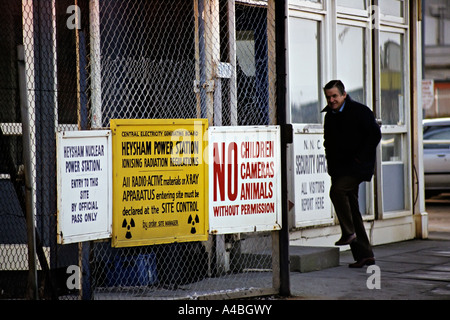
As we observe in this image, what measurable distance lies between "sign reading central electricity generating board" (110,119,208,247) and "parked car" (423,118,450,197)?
11.4m

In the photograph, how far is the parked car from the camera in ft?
56.4

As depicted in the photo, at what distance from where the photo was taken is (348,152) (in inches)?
341

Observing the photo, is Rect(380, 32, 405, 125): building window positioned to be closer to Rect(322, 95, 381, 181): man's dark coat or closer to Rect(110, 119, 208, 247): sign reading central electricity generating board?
Rect(322, 95, 381, 181): man's dark coat

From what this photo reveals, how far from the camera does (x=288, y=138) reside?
7.09 metres

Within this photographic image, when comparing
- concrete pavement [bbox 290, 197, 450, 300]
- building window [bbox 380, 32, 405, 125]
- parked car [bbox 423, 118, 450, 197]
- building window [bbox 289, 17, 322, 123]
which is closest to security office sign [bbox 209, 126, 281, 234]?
concrete pavement [bbox 290, 197, 450, 300]

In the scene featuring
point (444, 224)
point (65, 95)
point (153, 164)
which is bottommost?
point (444, 224)

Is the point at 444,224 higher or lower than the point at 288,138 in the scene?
lower

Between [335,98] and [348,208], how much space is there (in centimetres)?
115

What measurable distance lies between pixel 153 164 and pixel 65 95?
1.84m

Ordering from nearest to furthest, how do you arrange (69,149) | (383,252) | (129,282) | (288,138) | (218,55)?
1. (69,149)
2. (288,138)
3. (129,282)
4. (218,55)
5. (383,252)

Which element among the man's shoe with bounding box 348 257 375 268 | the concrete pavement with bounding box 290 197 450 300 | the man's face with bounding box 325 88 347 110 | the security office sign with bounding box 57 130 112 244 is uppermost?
the man's face with bounding box 325 88 347 110

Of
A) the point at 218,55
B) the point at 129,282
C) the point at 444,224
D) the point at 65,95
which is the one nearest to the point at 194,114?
the point at 218,55

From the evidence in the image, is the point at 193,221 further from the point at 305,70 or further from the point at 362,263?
the point at 305,70

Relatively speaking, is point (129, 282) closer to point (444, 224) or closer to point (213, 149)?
point (213, 149)
